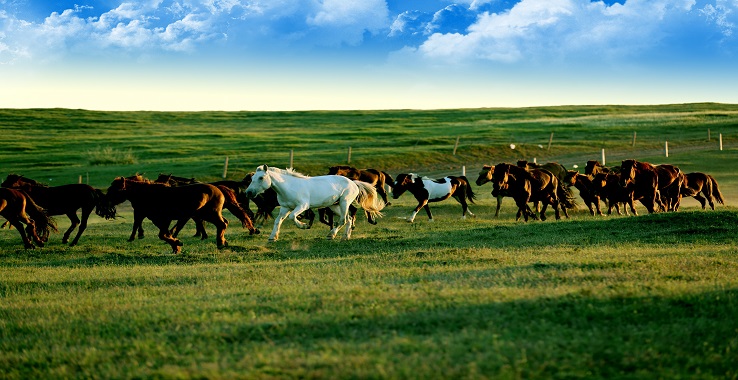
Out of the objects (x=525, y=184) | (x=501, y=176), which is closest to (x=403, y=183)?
(x=501, y=176)

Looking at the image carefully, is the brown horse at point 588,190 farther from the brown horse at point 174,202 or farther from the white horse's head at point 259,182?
the brown horse at point 174,202

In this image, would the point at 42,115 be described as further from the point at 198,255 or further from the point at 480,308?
the point at 480,308

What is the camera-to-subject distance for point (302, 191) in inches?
736

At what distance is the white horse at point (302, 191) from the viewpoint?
18156mm

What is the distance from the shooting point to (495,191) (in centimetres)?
2452

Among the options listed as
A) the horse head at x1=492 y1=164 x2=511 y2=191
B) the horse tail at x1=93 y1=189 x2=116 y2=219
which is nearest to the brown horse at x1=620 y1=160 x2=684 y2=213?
the horse head at x1=492 y1=164 x2=511 y2=191

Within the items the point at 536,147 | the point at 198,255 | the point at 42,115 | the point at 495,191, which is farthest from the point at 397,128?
the point at 198,255

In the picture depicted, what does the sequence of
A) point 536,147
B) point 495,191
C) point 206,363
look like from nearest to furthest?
point 206,363 → point 495,191 → point 536,147

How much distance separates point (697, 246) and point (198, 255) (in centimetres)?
941

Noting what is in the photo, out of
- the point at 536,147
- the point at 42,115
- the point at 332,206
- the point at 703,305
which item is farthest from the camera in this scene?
the point at 42,115

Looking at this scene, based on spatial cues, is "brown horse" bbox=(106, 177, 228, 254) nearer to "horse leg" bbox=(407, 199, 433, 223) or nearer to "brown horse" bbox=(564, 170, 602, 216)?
"horse leg" bbox=(407, 199, 433, 223)

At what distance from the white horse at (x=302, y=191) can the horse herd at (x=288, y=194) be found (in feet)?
0.07

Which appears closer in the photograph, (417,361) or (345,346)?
(417,361)

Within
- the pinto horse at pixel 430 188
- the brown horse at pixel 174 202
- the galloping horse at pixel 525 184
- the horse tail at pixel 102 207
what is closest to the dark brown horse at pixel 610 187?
the galloping horse at pixel 525 184
